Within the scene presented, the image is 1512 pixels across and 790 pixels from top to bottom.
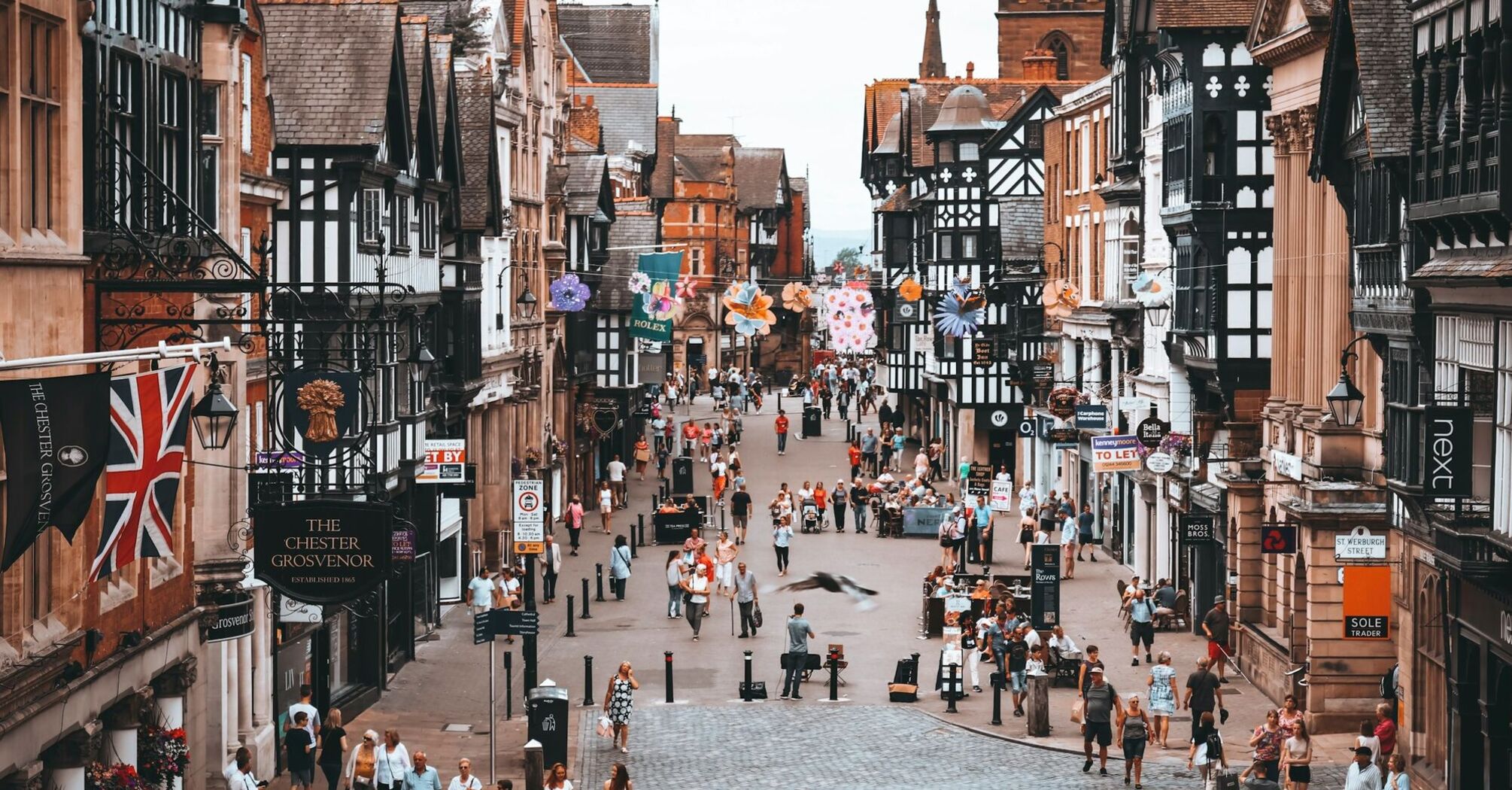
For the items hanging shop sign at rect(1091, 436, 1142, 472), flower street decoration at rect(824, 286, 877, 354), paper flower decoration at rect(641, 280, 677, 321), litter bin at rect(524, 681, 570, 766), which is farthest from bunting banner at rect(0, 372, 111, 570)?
flower street decoration at rect(824, 286, 877, 354)

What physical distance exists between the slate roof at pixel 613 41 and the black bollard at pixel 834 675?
258 ft

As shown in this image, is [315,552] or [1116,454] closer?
[315,552]

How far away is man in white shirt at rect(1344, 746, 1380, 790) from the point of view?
2444 centimetres

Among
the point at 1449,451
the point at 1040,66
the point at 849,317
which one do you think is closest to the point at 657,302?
the point at 849,317

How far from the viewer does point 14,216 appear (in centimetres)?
1811

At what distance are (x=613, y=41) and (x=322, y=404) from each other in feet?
288

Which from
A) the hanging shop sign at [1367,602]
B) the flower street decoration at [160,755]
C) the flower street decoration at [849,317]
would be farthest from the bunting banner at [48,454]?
the flower street decoration at [849,317]

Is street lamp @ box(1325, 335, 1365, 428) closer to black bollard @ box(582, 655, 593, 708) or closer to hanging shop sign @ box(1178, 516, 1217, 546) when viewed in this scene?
hanging shop sign @ box(1178, 516, 1217, 546)

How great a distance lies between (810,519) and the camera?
56938 millimetres

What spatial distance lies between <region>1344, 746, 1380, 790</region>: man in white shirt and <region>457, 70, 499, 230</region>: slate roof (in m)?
25.9

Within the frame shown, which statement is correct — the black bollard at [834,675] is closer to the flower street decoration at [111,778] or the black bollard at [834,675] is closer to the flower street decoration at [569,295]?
the flower street decoration at [111,778]

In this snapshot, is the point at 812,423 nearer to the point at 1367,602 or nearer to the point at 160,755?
the point at 1367,602

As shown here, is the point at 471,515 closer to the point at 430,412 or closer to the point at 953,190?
the point at 430,412

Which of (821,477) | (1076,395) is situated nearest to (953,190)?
(821,477)
